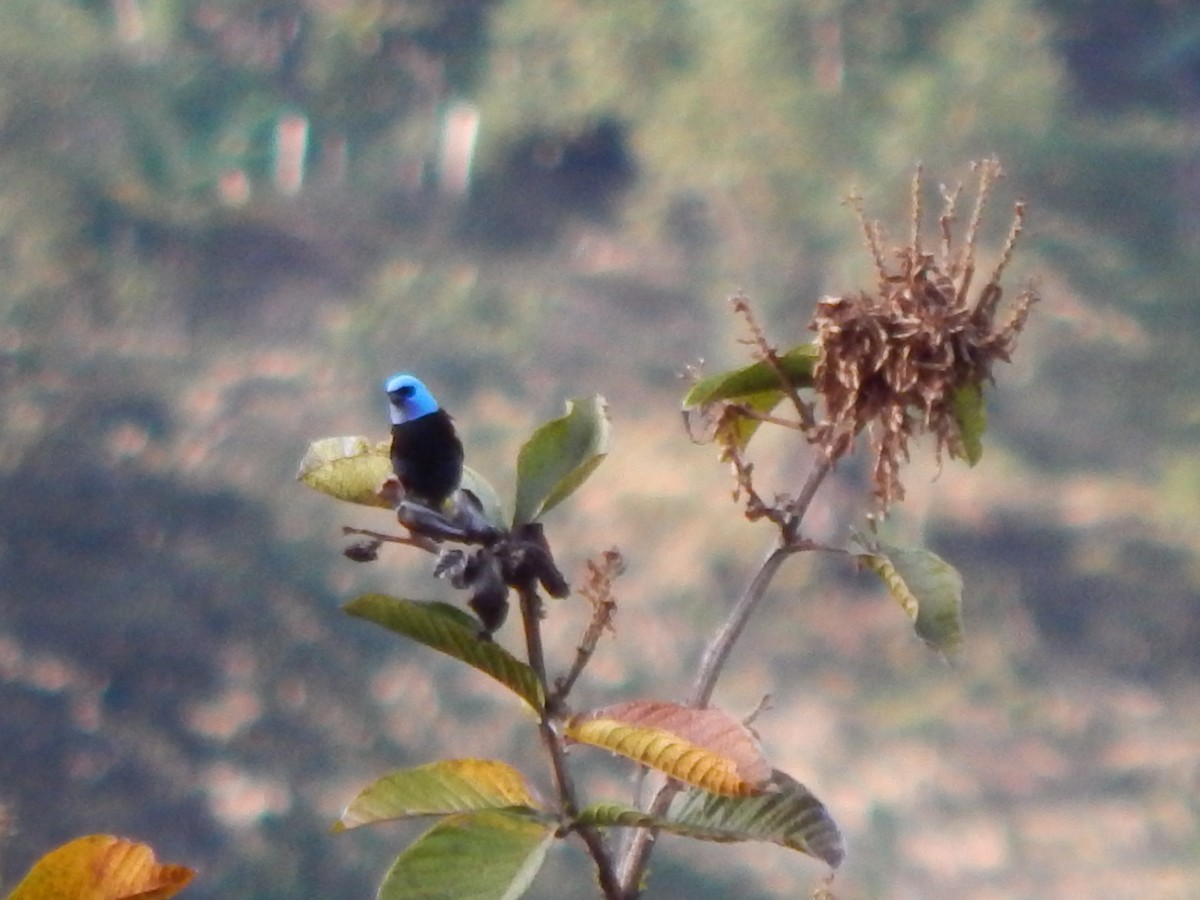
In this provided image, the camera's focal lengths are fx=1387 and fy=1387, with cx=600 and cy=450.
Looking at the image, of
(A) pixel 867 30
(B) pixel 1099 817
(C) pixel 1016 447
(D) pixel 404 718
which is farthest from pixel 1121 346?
(D) pixel 404 718

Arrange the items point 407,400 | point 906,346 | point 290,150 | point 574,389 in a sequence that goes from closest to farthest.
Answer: point 906,346 → point 407,400 → point 574,389 → point 290,150

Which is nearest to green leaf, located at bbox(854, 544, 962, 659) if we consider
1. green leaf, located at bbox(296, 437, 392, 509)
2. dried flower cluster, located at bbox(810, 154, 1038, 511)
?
dried flower cluster, located at bbox(810, 154, 1038, 511)

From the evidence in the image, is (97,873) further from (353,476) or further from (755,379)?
(755,379)

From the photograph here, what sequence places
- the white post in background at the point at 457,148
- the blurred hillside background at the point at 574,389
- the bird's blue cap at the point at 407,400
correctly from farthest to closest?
the white post in background at the point at 457,148
the blurred hillside background at the point at 574,389
the bird's blue cap at the point at 407,400

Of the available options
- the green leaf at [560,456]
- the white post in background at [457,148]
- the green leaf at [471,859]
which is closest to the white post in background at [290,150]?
the white post in background at [457,148]

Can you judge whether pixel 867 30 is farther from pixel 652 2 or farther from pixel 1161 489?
pixel 1161 489

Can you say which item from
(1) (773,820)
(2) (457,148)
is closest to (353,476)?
(1) (773,820)

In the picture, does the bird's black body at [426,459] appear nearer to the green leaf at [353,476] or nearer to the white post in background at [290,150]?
the green leaf at [353,476]

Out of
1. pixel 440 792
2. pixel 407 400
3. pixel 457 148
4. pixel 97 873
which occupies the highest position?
pixel 457 148
